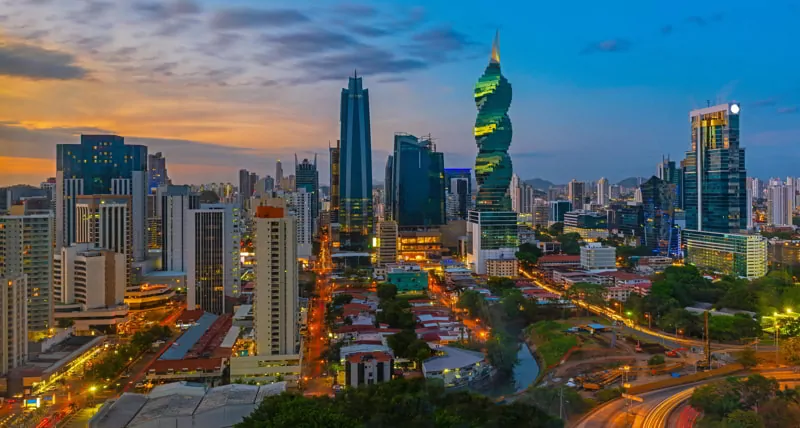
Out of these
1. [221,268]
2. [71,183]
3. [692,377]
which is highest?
[71,183]

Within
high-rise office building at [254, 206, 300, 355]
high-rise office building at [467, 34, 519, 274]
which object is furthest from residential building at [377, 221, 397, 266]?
high-rise office building at [254, 206, 300, 355]

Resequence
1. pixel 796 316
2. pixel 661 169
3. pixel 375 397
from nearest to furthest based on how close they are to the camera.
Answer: pixel 375 397, pixel 796 316, pixel 661 169

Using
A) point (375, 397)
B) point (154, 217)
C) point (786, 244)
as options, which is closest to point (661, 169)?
point (786, 244)

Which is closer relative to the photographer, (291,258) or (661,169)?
(291,258)

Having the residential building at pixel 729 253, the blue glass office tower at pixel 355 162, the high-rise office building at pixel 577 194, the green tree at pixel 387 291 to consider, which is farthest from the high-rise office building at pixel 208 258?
the high-rise office building at pixel 577 194

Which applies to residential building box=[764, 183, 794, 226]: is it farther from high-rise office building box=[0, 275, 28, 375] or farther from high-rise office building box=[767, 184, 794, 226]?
high-rise office building box=[0, 275, 28, 375]

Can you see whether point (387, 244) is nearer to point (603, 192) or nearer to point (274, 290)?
point (274, 290)

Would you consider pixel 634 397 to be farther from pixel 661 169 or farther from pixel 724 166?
pixel 661 169

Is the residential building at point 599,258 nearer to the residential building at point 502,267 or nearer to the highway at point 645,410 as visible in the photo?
the residential building at point 502,267
